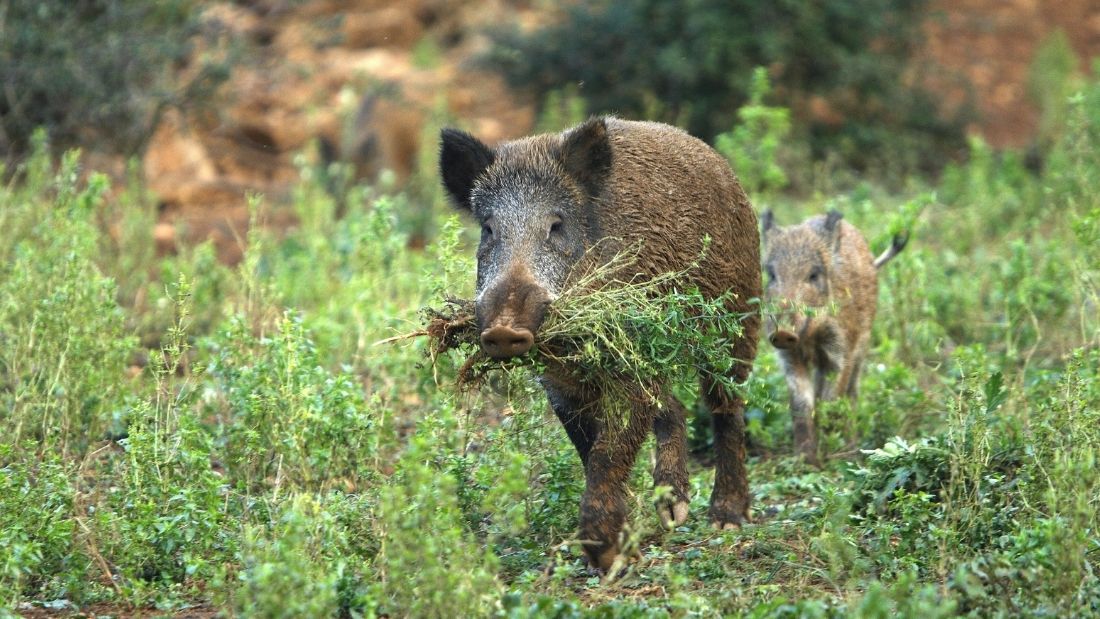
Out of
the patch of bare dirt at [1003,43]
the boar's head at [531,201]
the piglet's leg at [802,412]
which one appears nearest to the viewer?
the boar's head at [531,201]

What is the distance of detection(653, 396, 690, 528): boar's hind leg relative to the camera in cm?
609

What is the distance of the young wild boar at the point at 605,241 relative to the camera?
18.0ft

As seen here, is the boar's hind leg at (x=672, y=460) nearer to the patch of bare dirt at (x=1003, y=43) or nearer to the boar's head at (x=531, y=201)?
the boar's head at (x=531, y=201)

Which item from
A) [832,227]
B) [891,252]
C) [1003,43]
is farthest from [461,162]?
[1003,43]

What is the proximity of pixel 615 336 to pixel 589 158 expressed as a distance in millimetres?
962

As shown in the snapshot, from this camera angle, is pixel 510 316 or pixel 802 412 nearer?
pixel 510 316

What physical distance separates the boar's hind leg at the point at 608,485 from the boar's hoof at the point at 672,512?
1.44 ft

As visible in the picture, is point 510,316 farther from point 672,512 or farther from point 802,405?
Answer: point 802,405

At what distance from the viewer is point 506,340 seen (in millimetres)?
5051

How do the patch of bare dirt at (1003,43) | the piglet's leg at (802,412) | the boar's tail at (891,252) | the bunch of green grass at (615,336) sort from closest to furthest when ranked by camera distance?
the bunch of green grass at (615,336), the piglet's leg at (802,412), the boar's tail at (891,252), the patch of bare dirt at (1003,43)

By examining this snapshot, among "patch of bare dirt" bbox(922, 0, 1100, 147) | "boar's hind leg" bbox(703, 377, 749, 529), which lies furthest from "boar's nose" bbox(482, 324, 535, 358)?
"patch of bare dirt" bbox(922, 0, 1100, 147)

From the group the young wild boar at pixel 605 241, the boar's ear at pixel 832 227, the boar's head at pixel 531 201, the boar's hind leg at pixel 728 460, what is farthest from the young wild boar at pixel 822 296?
the boar's head at pixel 531 201

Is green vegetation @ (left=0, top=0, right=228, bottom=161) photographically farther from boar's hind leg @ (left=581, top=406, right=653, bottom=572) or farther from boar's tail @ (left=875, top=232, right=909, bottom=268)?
boar's hind leg @ (left=581, top=406, right=653, bottom=572)

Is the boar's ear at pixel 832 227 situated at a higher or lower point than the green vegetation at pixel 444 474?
higher
